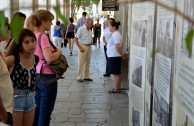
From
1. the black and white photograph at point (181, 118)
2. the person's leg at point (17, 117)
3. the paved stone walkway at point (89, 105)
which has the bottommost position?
the paved stone walkway at point (89, 105)

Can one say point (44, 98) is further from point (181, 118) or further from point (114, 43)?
point (114, 43)

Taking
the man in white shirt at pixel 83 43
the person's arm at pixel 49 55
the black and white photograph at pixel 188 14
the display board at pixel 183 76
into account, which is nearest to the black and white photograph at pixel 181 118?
the display board at pixel 183 76

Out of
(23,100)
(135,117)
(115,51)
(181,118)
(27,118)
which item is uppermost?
(115,51)

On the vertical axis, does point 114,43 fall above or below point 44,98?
above

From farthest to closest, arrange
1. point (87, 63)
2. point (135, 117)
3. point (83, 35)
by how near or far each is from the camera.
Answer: point (87, 63) → point (83, 35) → point (135, 117)

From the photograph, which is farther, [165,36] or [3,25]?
[165,36]

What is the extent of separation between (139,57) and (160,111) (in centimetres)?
97

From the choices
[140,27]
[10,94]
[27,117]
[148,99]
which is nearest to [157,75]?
[148,99]

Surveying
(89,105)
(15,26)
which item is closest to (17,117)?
(15,26)

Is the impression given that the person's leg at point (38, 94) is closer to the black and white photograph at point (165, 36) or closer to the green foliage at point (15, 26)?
the black and white photograph at point (165, 36)

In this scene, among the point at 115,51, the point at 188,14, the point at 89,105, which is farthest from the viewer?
the point at 115,51

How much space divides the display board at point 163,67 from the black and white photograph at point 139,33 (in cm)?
55

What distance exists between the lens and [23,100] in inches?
134

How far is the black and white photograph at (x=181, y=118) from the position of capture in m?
1.94
